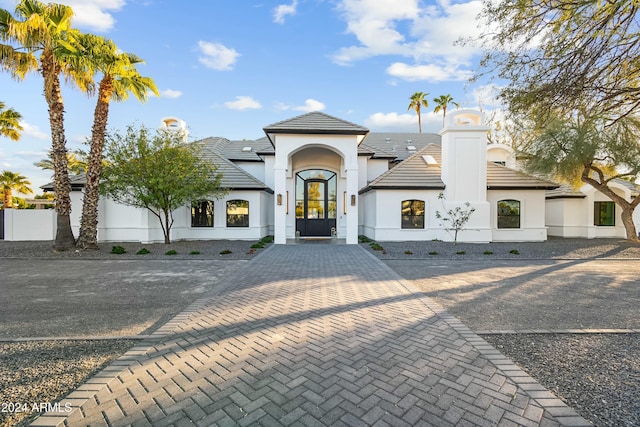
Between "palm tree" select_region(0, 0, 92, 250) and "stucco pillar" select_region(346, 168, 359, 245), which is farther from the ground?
"palm tree" select_region(0, 0, 92, 250)

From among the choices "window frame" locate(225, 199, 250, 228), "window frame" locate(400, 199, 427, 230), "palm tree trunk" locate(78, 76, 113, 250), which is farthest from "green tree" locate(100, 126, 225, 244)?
"window frame" locate(400, 199, 427, 230)

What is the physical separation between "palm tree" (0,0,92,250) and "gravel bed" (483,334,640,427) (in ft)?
54.5

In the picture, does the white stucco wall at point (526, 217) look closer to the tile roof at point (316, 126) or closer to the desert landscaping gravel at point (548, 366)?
the tile roof at point (316, 126)

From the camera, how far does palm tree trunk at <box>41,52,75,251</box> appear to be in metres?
12.9

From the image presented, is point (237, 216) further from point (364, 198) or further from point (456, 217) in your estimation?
point (456, 217)

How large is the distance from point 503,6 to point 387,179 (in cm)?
1133

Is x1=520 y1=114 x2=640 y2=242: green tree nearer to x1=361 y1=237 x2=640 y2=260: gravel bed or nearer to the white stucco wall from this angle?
the white stucco wall

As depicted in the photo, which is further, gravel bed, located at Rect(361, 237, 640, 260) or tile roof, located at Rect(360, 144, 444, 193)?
tile roof, located at Rect(360, 144, 444, 193)

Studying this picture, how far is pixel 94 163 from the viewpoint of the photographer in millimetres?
13953

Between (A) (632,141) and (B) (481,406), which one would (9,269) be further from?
(A) (632,141)

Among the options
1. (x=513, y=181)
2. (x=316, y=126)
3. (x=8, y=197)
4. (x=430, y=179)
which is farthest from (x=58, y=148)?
(x=513, y=181)

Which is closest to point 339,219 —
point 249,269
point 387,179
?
point 387,179

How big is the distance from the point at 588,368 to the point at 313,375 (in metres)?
3.29

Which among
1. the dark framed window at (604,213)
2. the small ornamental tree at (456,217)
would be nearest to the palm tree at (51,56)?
the small ornamental tree at (456,217)
